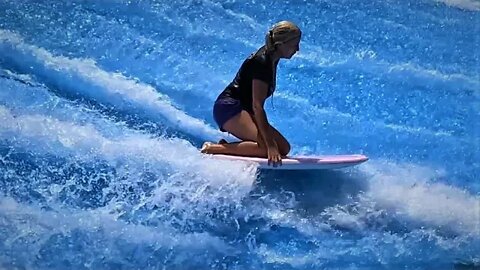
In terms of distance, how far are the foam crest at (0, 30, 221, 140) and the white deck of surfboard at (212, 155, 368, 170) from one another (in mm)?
130

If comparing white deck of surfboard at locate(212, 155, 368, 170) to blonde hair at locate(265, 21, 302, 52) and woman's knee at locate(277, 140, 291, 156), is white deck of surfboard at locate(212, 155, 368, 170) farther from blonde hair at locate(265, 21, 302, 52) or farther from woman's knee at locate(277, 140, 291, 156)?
blonde hair at locate(265, 21, 302, 52)

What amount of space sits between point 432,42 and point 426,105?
0.19 m

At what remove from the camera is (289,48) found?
1980 millimetres

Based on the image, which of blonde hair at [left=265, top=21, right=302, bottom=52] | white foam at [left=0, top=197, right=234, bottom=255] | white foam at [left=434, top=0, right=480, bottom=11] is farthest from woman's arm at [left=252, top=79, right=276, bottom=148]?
white foam at [left=434, top=0, right=480, bottom=11]

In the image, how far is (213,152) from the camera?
1.97 meters

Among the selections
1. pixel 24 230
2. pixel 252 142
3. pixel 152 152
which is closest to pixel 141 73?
pixel 152 152

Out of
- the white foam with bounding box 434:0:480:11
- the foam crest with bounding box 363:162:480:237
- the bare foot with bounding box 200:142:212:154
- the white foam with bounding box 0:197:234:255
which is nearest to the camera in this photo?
the white foam with bounding box 0:197:234:255

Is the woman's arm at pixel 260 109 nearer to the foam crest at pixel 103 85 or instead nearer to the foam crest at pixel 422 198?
the foam crest at pixel 103 85

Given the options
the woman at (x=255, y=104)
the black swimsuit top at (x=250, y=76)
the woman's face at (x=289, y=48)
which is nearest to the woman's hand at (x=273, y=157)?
the woman at (x=255, y=104)

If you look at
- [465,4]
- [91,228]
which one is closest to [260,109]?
[91,228]

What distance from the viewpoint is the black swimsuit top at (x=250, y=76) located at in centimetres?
196

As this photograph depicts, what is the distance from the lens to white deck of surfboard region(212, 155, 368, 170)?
6.42 feet

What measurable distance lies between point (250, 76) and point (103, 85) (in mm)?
398

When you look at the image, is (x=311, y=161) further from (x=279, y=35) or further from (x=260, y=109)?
(x=279, y=35)
